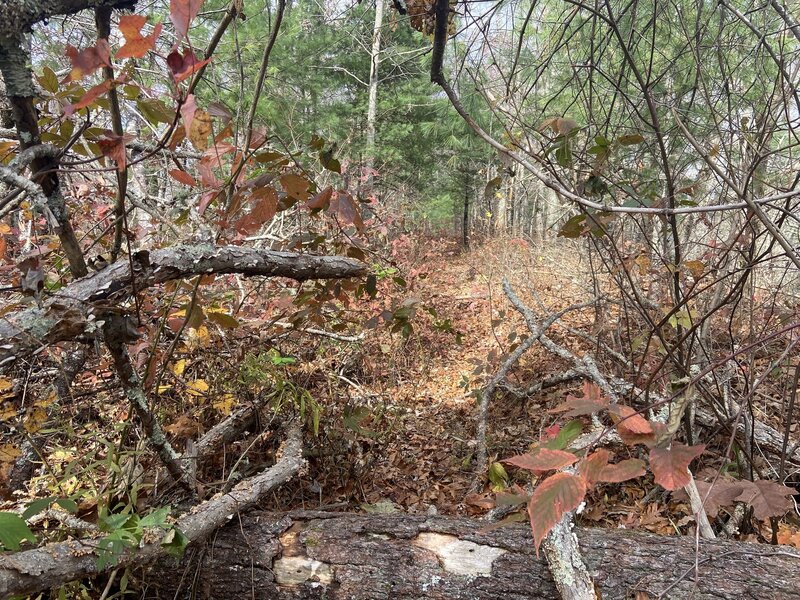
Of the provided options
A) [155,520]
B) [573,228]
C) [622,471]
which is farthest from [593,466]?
[155,520]

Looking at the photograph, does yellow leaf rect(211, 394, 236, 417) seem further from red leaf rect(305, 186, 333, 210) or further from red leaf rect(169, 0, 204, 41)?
red leaf rect(169, 0, 204, 41)

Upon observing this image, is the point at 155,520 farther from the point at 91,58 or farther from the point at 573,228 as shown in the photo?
the point at 573,228

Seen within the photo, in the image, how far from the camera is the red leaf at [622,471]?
0.88 metres

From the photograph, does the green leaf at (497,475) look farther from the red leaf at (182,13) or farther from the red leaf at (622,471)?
the red leaf at (182,13)

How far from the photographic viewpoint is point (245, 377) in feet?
7.88

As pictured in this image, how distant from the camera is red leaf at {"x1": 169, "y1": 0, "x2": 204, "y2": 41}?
86 cm

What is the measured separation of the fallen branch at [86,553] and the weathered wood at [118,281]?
0.52 metres

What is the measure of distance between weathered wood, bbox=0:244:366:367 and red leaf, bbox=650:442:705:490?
136 cm

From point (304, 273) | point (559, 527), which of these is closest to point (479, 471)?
point (559, 527)

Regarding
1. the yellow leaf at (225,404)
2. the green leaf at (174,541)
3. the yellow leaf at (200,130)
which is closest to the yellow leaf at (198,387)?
the yellow leaf at (225,404)

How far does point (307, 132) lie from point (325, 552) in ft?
31.7

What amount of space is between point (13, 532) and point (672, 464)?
4.42ft

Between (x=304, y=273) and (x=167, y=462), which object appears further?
(x=304, y=273)

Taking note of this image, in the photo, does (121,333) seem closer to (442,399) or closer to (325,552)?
(325,552)
